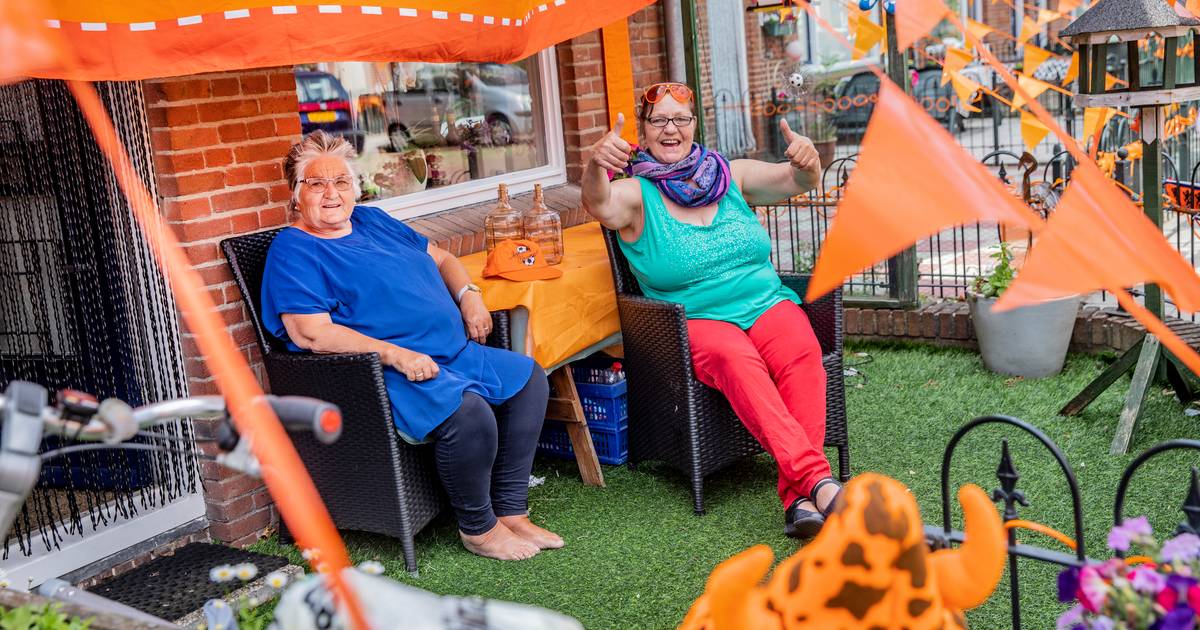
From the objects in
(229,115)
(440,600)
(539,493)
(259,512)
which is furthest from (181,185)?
(440,600)

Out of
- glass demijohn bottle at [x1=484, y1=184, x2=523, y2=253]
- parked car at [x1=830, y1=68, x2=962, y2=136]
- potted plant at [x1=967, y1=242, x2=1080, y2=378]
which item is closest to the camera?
glass demijohn bottle at [x1=484, y1=184, x2=523, y2=253]

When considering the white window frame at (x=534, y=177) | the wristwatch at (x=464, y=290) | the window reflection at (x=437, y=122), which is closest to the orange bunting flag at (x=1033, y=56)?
the white window frame at (x=534, y=177)

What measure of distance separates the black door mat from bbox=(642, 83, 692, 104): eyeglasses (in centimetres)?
196

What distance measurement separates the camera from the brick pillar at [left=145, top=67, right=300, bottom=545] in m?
3.47

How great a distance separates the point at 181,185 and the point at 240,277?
0.33 meters

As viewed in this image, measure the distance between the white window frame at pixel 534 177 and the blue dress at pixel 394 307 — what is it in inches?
35.8

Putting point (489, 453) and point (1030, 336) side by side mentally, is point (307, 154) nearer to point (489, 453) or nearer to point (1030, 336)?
point (489, 453)

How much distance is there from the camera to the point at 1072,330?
16.4 feet

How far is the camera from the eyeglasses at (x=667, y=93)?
3963mm

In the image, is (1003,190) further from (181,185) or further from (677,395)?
(181,185)

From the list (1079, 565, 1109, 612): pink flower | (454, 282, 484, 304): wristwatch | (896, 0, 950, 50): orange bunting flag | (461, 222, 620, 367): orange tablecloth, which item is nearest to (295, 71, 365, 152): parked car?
(461, 222, 620, 367): orange tablecloth

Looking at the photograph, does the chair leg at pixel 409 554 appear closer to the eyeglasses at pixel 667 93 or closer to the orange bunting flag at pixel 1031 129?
the eyeglasses at pixel 667 93

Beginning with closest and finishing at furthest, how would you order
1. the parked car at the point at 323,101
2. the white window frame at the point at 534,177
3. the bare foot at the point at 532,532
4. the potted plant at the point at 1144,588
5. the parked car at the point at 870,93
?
the potted plant at the point at 1144,588 < the bare foot at the point at 532,532 < the white window frame at the point at 534,177 < the parked car at the point at 323,101 < the parked car at the point at 870,93

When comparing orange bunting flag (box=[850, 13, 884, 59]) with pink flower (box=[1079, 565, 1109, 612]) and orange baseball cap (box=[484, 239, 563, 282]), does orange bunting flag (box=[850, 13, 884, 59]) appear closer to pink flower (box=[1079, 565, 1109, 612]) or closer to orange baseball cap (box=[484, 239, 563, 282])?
orange baseball cap (box=[484, 239, 563, 282])
